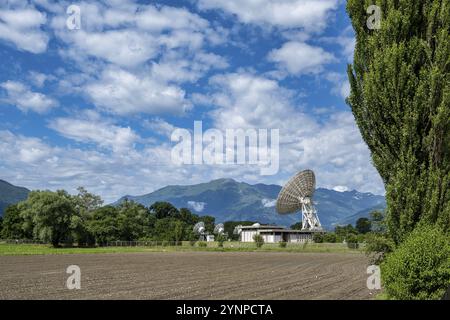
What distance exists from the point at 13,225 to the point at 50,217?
96.8 feet

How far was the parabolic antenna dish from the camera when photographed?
103125 mm

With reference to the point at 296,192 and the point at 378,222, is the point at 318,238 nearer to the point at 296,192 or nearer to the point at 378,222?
the point at 296,192

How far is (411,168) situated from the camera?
1820 centimetres

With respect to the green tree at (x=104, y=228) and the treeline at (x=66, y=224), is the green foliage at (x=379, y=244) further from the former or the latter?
the green tree at (x=104, y=228)

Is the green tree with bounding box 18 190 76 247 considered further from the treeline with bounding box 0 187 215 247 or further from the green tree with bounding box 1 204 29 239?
the green tree with bounding box 1 204 29 239

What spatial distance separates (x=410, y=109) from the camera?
18375 millimetres

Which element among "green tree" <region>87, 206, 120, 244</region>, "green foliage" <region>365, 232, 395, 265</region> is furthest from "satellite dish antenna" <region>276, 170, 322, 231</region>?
"green foliage" <region>365, 232, 395, 265</region>

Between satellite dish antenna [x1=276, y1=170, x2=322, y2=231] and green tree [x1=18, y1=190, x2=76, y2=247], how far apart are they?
49229 mm

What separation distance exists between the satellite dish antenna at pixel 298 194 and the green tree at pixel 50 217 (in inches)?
1938

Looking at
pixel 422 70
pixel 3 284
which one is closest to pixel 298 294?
pixel 422 70

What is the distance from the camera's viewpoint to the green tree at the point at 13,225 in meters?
115

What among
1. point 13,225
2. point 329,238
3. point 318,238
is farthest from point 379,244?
point 13,225

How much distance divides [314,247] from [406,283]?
8140 centimetres

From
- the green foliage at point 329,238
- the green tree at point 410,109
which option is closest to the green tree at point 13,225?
the green foliage at point 329,238
